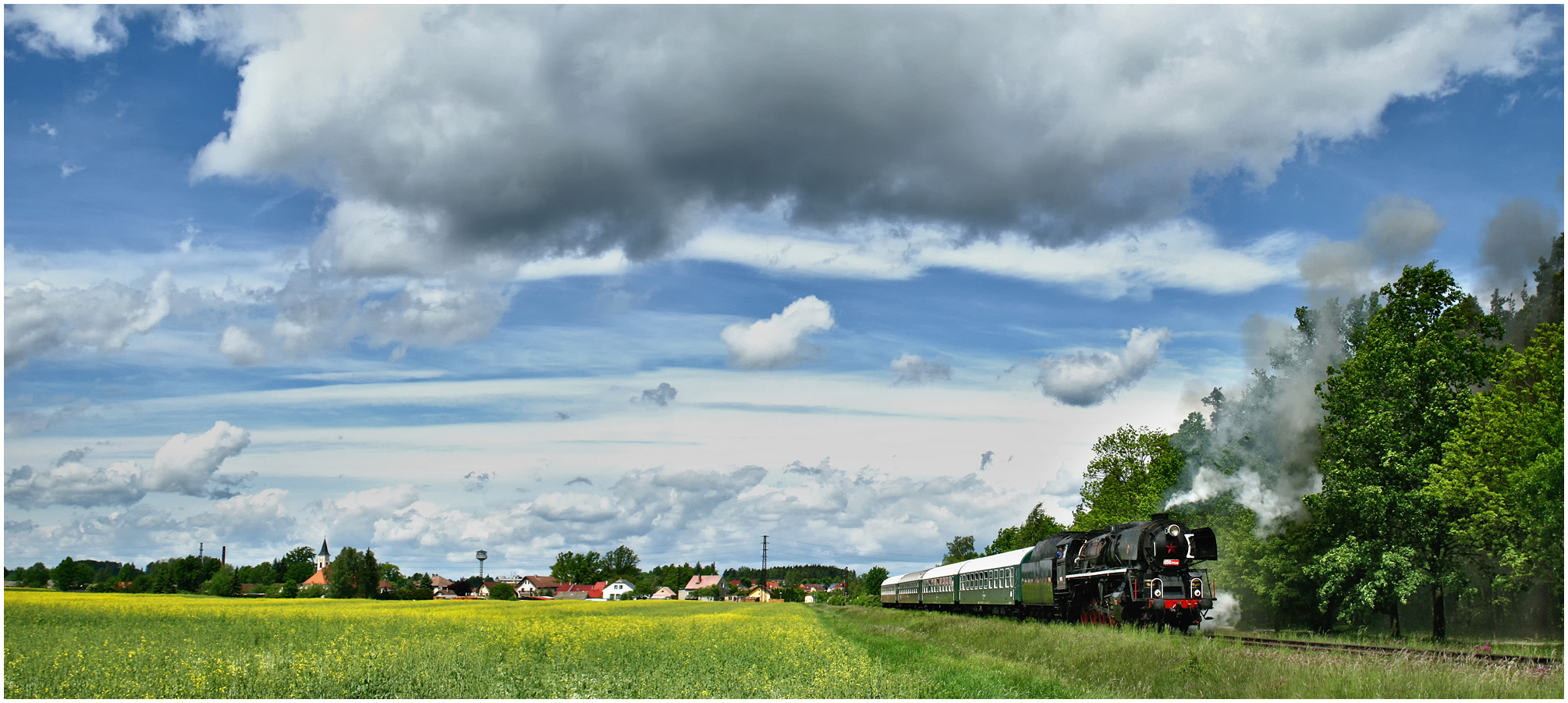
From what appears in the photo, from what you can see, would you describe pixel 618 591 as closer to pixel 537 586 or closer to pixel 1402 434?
pixel 537 586

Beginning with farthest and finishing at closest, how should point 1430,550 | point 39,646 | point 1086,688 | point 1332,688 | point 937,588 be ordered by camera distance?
point 937,588
point 1430,550
point 39,646
point 1086,688
point 1332,688

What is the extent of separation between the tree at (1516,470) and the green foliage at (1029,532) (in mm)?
75298

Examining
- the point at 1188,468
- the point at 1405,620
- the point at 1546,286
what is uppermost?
the point at 1546,286

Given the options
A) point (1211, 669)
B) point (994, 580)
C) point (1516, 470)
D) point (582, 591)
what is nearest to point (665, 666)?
point (1211, 669)

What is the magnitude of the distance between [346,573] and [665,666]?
253 ft

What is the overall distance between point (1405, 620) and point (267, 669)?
6294cm

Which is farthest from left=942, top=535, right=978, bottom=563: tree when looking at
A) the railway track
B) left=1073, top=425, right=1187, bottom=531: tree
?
the railway track

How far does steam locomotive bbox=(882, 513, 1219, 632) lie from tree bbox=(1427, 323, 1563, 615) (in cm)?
892

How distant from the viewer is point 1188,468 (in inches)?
2452

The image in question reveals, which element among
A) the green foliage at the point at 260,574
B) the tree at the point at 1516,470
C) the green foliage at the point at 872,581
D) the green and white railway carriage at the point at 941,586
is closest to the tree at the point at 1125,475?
the green and white railway carriage at the point at 941,586

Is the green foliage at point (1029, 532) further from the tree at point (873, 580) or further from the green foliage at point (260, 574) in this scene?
the green foliage at point (260, 574)

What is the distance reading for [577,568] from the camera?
161 meters

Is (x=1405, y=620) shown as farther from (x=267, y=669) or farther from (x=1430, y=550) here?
(x=267, y=669)

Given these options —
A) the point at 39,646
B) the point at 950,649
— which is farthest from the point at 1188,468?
the point at 39,646
